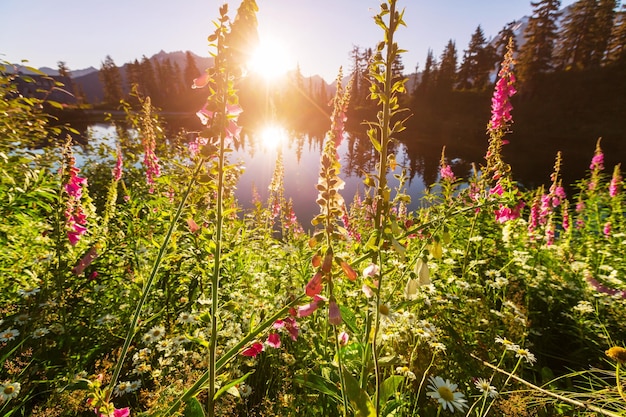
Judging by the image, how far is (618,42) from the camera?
36625 millimetres

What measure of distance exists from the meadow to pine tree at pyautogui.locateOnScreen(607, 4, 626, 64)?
5089 cm

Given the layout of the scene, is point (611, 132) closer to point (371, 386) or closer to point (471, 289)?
point (471, 289)

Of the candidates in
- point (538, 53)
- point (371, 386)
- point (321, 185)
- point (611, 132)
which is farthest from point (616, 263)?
point (538, 53)

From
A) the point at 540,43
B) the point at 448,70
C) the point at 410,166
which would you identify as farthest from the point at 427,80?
the point at 410,166

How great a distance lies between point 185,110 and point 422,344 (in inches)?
3361

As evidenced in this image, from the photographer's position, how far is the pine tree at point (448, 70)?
50.7m

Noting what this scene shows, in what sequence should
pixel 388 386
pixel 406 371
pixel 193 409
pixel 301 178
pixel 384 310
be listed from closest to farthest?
pixel 193 409
pixel 388 386
pixel 384 310
pixel 406 371
pixel 301 178

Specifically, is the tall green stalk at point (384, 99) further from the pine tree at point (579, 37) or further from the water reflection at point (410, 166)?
the pine tree at point (579, 37)

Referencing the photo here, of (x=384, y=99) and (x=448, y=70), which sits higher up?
(x=448, y=70)

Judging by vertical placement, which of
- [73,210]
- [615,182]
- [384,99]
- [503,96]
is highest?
[503,96]

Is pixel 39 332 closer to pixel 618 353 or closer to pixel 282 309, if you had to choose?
pixel 282 309

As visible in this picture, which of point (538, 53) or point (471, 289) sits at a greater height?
point (538, 53)

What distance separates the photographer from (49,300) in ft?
7.88

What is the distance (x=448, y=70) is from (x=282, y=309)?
63098 mm
